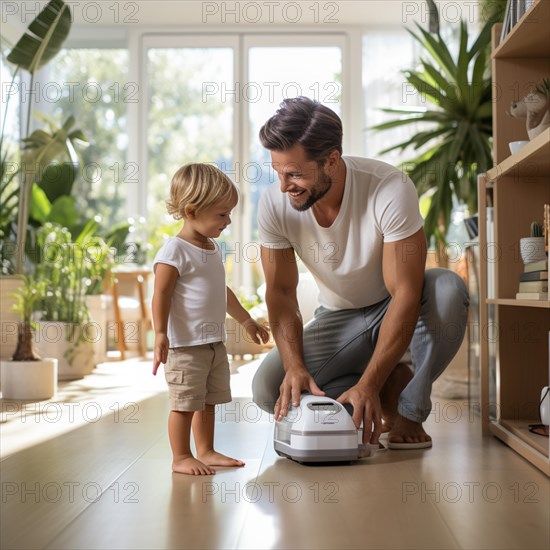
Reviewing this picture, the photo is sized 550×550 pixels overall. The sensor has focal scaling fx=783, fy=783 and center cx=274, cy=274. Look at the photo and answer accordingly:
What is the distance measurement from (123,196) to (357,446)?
210 inches

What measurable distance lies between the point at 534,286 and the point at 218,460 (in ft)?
3.06

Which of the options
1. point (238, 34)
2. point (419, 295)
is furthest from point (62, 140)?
point (419, 295)

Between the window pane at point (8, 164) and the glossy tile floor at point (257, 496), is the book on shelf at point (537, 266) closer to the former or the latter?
the glossy tile floor at point (257, 496)

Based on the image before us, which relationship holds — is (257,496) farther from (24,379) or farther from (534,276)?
(24,379)

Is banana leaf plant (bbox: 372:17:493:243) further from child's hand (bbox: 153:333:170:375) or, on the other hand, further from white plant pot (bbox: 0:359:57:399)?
child's hand (bbox: 153:333:170:375)

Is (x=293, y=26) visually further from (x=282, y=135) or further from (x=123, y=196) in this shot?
(x=282, y=135)

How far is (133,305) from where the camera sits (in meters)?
5.50

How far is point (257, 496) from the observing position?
5.29ft

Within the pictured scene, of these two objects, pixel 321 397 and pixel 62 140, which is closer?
pixel 321 397

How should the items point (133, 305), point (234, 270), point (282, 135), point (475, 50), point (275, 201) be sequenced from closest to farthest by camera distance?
point (282, 135) < point (275, 201) < point (475, 50) < point (133, 305) < point (234, 270)

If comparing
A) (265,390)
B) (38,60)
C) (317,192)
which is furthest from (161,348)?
(38,60)

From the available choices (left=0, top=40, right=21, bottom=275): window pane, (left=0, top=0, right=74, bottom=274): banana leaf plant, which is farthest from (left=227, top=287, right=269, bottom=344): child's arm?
(left=0, top=40, right=21, bottom=275): window pane

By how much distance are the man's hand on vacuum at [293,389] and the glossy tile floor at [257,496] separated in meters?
0.14

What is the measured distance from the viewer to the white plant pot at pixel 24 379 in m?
3.25
